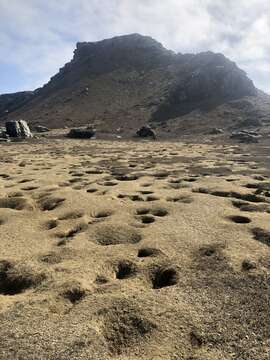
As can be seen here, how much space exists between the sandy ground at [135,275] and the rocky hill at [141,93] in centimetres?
7199

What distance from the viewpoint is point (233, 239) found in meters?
9.98

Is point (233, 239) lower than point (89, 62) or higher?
lower

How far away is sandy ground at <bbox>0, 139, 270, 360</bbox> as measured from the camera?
21.1 feet

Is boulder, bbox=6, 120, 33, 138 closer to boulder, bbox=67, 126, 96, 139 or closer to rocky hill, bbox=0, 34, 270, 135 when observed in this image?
boulder, bbox=67, 126, 96, 139

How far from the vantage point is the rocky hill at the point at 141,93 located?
102312 millimetres

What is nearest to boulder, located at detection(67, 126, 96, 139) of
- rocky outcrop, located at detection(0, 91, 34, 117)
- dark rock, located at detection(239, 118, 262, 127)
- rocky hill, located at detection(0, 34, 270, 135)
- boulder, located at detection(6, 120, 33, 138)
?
boulder, located at detection(6, 120, 33, 138)

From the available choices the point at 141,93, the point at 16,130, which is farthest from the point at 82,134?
the point at 141,93

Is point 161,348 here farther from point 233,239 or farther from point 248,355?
point 233,239

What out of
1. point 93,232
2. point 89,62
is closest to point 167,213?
point 93,232

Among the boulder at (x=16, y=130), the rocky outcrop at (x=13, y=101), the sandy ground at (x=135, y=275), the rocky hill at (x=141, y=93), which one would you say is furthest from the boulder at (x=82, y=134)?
the rocky outcrop at (x=13, y=101)

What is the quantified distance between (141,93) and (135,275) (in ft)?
420

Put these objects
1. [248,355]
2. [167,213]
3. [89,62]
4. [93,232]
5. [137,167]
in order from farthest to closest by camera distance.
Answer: [89,62]
[137,167]
[167,213]
[93,232]
[248,355]

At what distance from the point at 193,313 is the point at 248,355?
1.19 meters

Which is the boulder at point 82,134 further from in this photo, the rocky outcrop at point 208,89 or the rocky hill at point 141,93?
the rocky outcrop at point 208,89
